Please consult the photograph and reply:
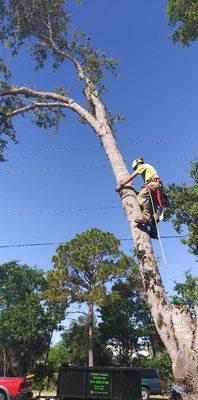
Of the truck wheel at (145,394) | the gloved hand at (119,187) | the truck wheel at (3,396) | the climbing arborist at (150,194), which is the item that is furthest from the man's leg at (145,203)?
the truck wheel at (145,394)

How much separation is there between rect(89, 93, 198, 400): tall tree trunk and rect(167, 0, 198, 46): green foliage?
9.76 meters

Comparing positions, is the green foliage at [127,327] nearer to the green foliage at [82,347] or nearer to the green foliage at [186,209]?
the green foliage at [82,347]

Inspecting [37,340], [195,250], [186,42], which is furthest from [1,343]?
[186,42]

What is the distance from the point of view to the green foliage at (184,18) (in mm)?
14383

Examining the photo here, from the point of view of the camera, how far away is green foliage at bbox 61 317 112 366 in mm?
41312

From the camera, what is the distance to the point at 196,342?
448cm

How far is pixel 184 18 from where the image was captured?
15.0 m

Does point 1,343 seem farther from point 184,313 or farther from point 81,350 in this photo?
point 184,313

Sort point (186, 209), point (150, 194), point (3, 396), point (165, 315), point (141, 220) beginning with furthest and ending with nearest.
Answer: point (186, 209), point (3, 396), point (150, 194), point (141, 220), point (165, 315)

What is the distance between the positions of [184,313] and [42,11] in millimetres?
10229

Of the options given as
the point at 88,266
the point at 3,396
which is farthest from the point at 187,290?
the point at 3,396

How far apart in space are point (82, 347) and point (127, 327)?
608 cm

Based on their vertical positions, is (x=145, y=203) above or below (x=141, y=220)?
above

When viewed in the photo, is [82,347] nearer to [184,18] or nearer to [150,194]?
[184,18]
